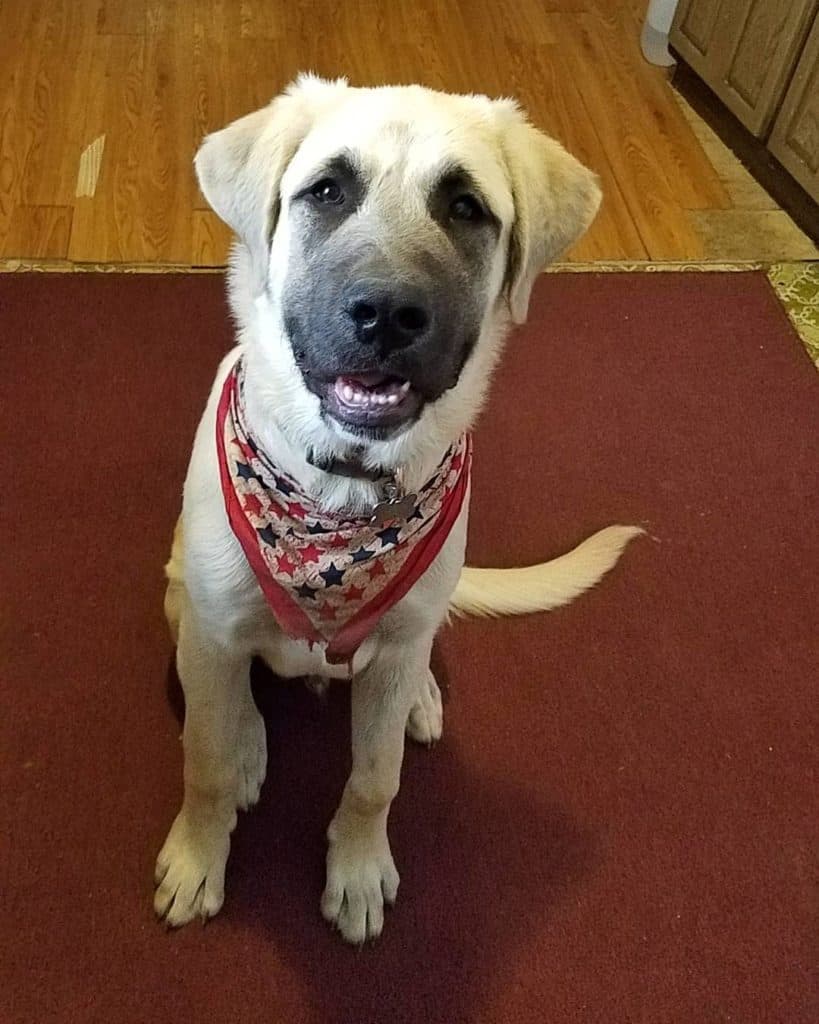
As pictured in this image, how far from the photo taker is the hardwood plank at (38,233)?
2.47 metres

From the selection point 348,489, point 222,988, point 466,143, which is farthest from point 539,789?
point 466,143

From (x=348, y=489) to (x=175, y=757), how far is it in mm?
637

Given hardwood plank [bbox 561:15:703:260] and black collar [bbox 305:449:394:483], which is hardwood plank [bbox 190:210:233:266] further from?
black collar [bbox 305:449:394:483]

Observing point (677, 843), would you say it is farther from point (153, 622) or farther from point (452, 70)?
point (452, 70)

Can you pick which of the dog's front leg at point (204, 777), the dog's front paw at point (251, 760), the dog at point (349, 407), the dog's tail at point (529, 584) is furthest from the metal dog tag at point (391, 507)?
the dog's tail at point (529, 584)

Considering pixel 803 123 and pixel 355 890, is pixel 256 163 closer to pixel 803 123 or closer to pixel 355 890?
pixel 355 890

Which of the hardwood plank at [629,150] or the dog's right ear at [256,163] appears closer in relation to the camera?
the dog's right ear at [256,163]

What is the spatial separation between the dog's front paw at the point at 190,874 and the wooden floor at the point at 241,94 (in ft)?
4.71

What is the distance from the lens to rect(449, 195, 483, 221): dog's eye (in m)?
1.19

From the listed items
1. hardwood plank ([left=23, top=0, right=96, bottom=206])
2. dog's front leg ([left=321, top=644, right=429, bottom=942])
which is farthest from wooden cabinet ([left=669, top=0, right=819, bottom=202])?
dog's front leg ([left=321, top=644, right=429, bottom=942])

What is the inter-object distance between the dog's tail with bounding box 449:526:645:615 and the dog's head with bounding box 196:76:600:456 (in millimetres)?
624

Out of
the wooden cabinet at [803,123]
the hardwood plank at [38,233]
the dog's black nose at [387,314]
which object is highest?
the dog's black nose at [387,314]

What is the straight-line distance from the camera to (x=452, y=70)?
3.19 m

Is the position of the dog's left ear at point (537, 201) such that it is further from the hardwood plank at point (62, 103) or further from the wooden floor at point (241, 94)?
the hardwood plank at point (62, 103)
